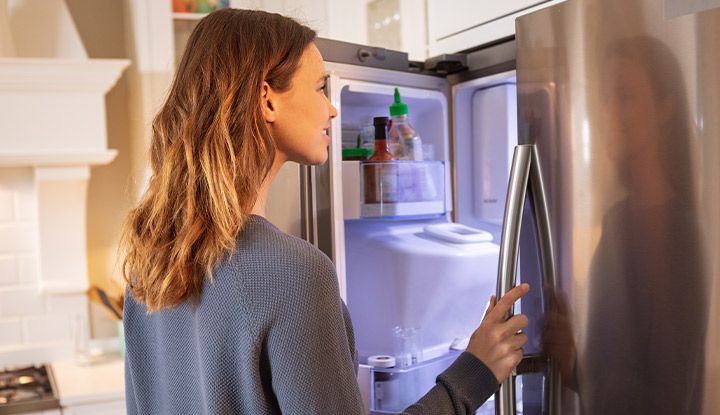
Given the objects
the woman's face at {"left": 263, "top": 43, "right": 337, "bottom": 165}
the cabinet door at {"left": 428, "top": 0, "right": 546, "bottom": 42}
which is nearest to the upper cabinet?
the cabinet door at {"left": 428, "top": 0, "right": 546, "bottom": 42}

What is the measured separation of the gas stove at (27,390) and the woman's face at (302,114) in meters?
1.38

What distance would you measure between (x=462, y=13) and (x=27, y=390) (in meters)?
1.54

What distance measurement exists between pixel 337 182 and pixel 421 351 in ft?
1.11

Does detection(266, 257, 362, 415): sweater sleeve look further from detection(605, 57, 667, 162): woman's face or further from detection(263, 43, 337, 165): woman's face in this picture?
detection(605, 57, 667, 162): woman's face

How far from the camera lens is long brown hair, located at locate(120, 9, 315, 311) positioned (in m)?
0.76

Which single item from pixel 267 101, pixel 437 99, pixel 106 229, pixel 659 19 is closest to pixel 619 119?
pixel 659 19

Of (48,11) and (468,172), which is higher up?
(48,11)

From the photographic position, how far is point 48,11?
2.40 metres

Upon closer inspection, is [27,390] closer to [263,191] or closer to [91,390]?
[91,390]

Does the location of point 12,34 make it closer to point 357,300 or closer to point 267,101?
point 357,300

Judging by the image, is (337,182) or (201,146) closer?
(201,146)

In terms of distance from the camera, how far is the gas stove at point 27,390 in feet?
6.17

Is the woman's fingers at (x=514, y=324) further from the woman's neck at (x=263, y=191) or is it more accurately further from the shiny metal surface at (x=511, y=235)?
the woman's neck at (x=263, y=191)

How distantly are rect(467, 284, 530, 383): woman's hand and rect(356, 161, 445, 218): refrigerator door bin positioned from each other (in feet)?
1.19
